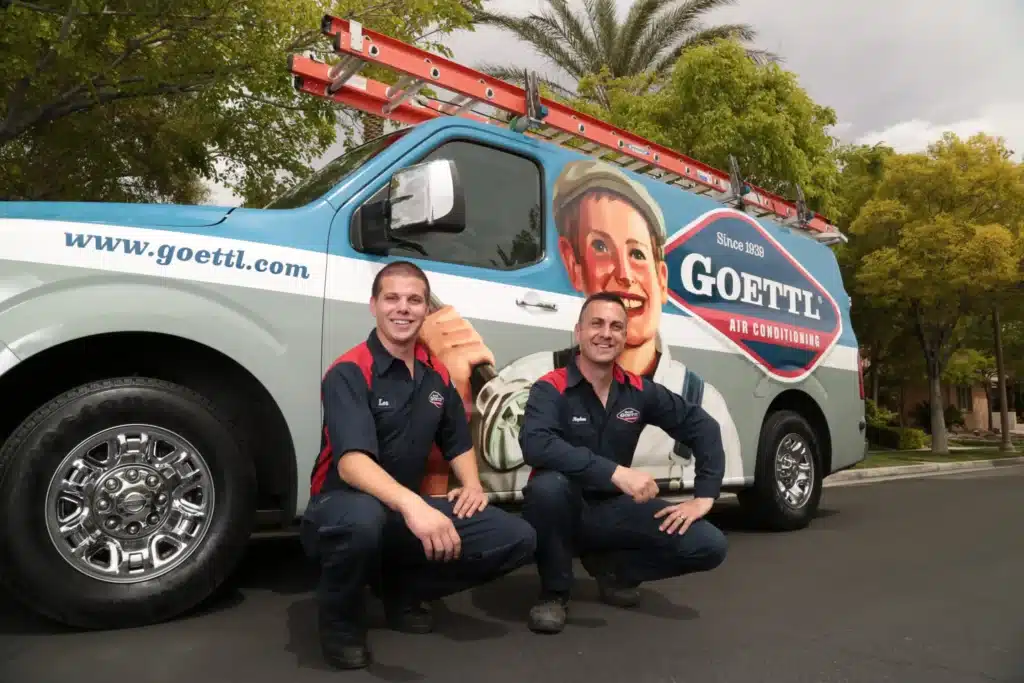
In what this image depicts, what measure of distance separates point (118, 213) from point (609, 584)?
2399 millimetres

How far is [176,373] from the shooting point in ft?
10.5

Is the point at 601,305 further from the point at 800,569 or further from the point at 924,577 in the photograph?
the point at 924,577

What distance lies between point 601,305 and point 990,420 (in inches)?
1748

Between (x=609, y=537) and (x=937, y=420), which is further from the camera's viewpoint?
(x=937, y=420)

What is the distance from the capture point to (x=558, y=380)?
3238 millimetres

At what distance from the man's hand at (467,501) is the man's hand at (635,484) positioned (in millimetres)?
510

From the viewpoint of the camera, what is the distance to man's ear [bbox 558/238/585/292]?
4.13m

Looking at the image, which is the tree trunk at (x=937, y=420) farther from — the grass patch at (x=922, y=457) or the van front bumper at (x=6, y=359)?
the van front bumper at (x=6, y=359)

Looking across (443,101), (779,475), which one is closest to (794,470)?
(779,475)

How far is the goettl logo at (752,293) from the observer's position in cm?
493

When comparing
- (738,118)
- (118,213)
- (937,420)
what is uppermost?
(738,118)

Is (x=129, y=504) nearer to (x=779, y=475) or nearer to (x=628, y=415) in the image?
(x=628, y=415)

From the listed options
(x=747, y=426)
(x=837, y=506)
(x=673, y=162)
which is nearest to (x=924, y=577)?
(x=747, y=426)

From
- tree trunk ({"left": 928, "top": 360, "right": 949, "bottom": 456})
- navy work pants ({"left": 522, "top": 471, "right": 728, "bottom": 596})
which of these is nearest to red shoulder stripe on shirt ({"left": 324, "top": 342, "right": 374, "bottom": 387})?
navy work pants ({"left": 522, "top": 471, "right": 728, "bottom": 596})
